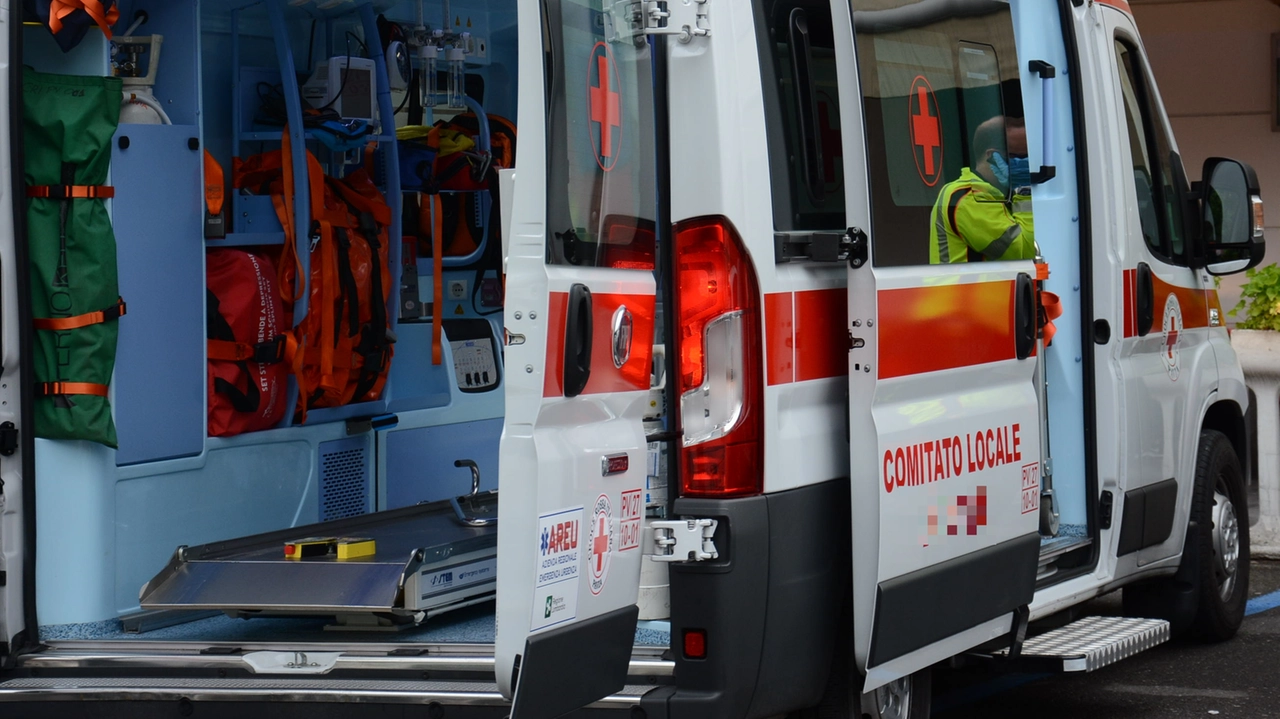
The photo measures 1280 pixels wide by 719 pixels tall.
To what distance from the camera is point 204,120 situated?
5832mm

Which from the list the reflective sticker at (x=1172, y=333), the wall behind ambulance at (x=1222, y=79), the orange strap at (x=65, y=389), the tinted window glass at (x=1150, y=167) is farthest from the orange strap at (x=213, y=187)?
the wall behind ambulance at (x=1222, y=79)

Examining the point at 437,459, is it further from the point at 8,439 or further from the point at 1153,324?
the point at 1153,324

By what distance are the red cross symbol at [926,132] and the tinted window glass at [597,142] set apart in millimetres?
808

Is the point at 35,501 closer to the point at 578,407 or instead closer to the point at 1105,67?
the point at 578,407

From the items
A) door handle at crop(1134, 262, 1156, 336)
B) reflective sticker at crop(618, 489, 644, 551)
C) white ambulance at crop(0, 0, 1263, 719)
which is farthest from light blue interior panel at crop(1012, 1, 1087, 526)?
reflective sticker at crop(618, 489, 644, 551)

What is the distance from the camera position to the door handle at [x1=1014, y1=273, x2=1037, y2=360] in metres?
4.40

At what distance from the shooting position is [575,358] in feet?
10.7

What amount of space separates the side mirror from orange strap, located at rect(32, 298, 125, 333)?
12.7 feet

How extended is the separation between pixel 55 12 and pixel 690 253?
200cm

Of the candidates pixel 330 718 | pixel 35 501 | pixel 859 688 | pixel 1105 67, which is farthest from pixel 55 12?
pixel 1105 67

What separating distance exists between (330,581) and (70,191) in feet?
4.26

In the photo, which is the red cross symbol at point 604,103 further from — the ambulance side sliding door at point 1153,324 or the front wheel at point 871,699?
the ambulance side sliding door at point 1153,324

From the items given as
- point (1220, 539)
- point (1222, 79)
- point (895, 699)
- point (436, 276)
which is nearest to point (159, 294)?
point (436, 276)

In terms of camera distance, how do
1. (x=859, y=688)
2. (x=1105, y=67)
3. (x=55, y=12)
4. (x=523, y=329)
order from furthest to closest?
(x=1105, y=67)
(x=55, y=12)
(x=859, y=688)
(x=523, y=329)
